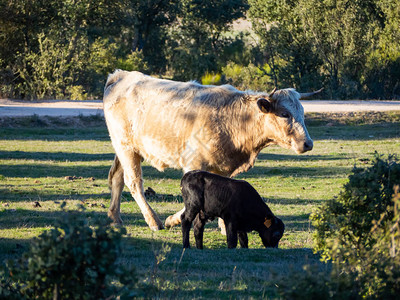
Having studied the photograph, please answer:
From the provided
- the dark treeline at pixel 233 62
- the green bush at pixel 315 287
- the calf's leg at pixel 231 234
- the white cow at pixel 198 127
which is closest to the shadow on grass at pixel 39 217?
the white cow at pixel 198 127

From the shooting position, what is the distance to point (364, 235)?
6473 millimetres

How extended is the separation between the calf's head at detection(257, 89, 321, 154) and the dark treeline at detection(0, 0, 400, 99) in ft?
91.0

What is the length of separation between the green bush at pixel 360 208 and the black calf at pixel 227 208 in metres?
2.17

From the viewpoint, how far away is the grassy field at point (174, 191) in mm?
6918

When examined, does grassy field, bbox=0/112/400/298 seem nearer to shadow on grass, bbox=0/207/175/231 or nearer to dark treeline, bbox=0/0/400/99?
shadow on grass, bbox=0/207/175/231

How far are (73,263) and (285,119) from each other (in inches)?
234

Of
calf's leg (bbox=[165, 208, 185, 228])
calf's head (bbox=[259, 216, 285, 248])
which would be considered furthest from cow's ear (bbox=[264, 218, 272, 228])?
calf's leg (bbox=[165, 208, 185, 228])

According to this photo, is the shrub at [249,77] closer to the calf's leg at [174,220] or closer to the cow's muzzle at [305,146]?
the calf's leg at [174,220]

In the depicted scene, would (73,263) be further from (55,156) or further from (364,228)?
(55,156)

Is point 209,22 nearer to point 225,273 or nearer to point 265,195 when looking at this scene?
point 265,195

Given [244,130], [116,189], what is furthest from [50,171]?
[244,130]

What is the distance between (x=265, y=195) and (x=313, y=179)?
282 centimetres

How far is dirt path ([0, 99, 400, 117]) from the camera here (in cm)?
2864

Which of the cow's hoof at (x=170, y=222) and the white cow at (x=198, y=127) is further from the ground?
the white cow at (x=198, y=127)
